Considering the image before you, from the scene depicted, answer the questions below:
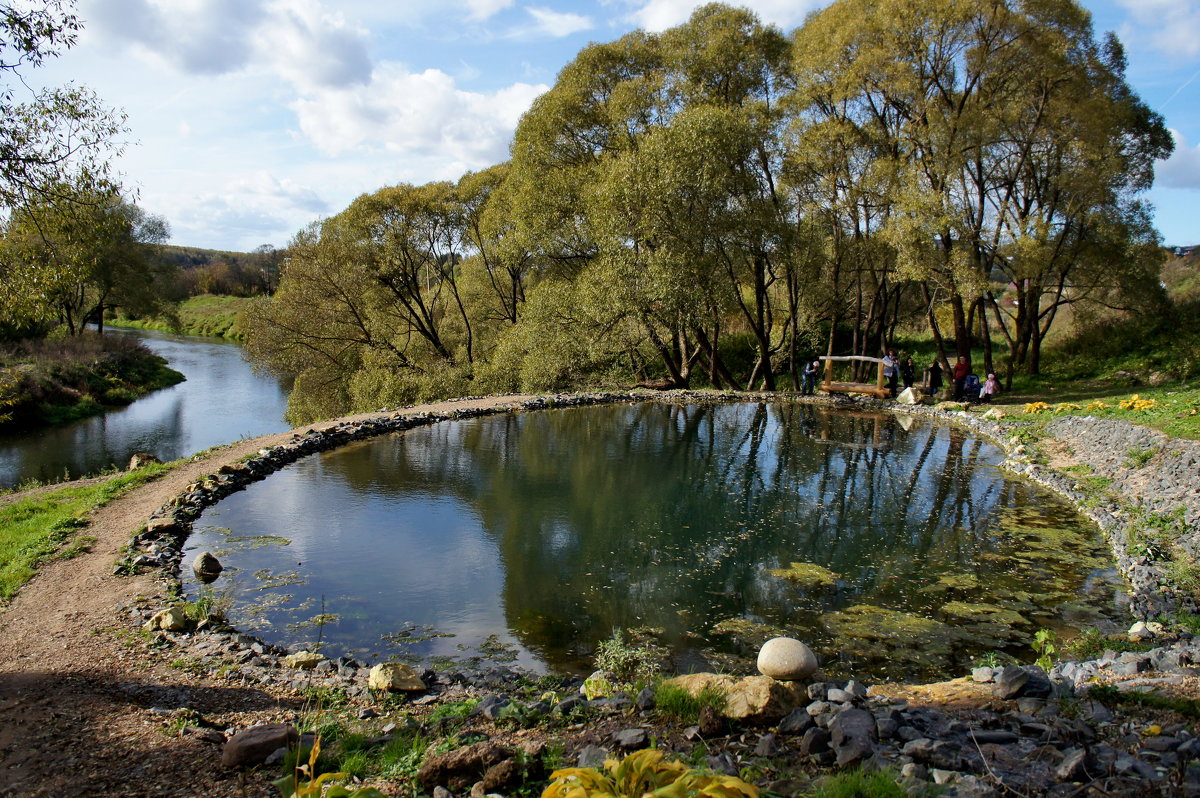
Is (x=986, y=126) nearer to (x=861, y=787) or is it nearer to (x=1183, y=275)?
(x=1183, y=275)

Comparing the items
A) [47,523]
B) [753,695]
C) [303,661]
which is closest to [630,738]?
[753,695]

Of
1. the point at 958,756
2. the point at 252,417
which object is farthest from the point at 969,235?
the point at 252,417

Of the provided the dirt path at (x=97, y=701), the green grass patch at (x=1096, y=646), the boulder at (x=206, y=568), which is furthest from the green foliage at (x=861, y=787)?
the boulder at (x=206, y=568)

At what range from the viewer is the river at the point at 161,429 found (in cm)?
2055

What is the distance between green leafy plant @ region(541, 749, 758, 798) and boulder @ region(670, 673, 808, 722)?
223 cm

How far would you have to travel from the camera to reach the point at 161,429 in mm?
26141

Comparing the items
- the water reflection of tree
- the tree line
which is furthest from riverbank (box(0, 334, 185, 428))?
the water reflection of tree

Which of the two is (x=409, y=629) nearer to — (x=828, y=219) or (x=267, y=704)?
(x=267, y=704)

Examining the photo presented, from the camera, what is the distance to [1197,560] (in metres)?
8.97

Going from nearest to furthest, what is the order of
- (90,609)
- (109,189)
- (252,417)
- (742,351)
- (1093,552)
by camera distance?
(90,609) → (109,189) → (1093,552) → (252,417) → (742,351)

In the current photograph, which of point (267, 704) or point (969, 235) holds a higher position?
point (969, 235)

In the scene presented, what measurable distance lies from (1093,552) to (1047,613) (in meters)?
2.72

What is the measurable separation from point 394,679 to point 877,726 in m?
3.86

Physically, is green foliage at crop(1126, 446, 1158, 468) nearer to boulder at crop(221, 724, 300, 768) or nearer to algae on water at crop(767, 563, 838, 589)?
algae on water at crop(767, 563, 838, 589)
